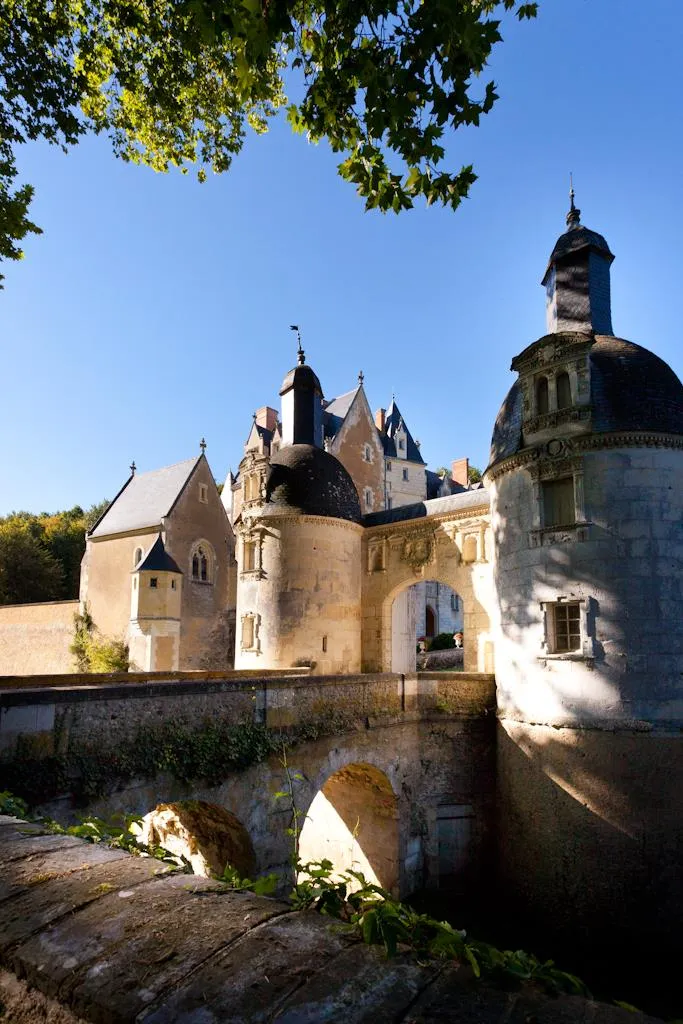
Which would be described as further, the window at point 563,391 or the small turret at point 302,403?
the small turret at point 302,403

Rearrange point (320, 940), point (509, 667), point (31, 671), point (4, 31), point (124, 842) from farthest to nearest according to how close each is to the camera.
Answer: point (31, 671)
point (509, 667)
point (4, 31)
point (124, 842)
point (320, 940)

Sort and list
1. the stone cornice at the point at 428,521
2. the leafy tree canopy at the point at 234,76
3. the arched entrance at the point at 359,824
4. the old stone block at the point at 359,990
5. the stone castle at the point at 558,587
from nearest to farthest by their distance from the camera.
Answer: the old stone block at the point at 359,990 < the leafy tree canopy at the point at 234,76 < the stone castle at the point at 558,587 < the arched entrance at the point at 359,824 < the stone cornice at the point at 428,521

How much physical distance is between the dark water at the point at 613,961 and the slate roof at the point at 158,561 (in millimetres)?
17371

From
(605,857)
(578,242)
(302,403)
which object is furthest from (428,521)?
(605,857)

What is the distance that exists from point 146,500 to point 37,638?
8809 mm

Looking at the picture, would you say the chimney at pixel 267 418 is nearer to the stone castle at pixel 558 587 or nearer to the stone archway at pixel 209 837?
the stone castle at pixel 558 587

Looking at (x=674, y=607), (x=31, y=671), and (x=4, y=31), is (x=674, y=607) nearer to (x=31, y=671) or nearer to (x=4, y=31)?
(x=4, y=31)

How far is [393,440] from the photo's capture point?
4169 centimetres

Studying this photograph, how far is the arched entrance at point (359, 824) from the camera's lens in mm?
12500

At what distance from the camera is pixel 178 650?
2527 centimetres

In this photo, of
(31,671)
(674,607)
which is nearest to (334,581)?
(674,607)

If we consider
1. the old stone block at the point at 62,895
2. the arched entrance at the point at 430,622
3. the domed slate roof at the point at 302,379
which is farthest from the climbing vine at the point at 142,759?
the arched entrance at the point at 430,622

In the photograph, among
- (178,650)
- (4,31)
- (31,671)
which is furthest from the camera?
(31,671)

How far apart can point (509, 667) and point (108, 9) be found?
1223 cm
